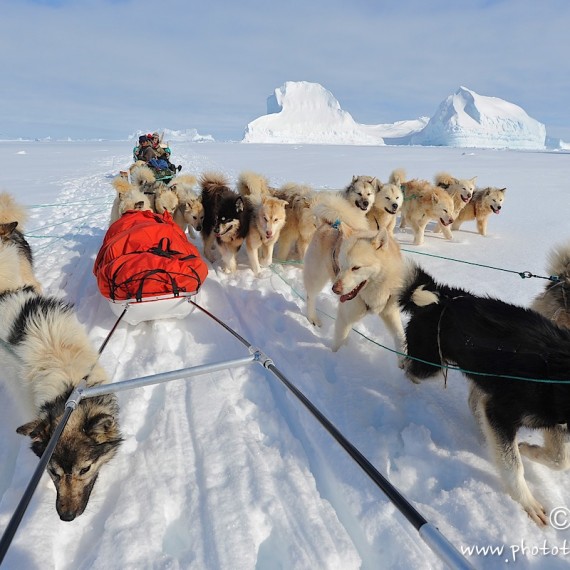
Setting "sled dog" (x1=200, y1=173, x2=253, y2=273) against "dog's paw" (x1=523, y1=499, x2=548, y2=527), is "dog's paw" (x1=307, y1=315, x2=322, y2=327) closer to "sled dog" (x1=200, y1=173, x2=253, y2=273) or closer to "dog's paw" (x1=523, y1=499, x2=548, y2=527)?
"sled dog" (x1=200, y1=173, x2=253, y2=273)

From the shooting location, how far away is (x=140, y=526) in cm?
164

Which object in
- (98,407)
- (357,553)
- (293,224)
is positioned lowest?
(357,553)

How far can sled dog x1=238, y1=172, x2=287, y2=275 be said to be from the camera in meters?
4.50

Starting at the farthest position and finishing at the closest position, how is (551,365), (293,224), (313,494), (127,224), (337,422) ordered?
(293,224) < (127,224) < (337,422) < (313,494) < (551,365)

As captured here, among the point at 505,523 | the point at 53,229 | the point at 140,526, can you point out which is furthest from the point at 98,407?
the point at 53,229

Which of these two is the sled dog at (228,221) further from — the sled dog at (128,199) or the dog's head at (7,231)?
the dog's head at (7,231)

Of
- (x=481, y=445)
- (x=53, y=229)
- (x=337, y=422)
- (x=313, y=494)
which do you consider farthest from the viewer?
(x=53, y=229)

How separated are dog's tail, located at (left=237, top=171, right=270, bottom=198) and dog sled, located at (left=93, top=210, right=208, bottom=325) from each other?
6.31 feet

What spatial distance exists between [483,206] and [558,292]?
4.41 m

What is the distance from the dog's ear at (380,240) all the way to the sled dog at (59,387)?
1.88 metres

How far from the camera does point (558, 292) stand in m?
2.50

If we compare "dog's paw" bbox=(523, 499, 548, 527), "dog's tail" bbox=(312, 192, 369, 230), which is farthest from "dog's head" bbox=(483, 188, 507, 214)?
"dog's paw" bbox=(523, 499, 548, 527)

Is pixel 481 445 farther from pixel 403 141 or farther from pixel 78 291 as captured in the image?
pixel 403 141

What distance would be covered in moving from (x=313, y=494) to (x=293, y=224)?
364 cm
